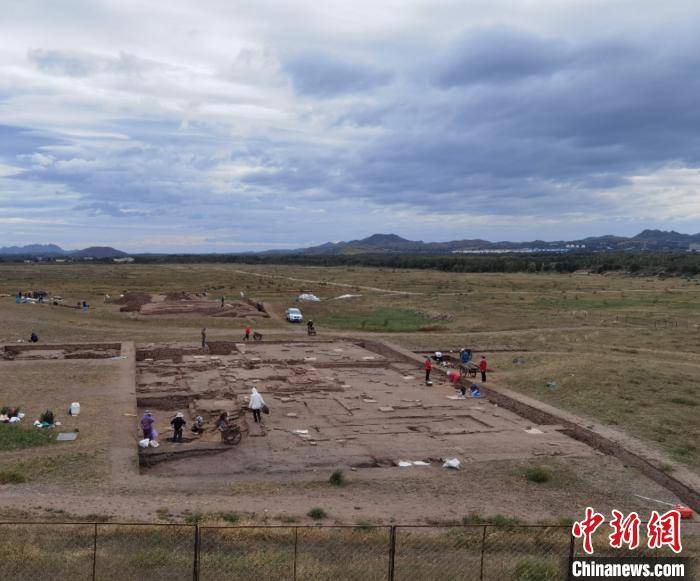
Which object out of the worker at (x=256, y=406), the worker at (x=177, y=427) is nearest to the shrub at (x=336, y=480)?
the worker at (x=177, y=427)

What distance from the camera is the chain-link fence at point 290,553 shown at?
9672mm

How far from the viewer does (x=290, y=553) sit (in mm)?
10836

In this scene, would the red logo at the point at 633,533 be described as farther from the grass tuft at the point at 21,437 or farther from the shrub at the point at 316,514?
the grass tuft at the point at 21,437

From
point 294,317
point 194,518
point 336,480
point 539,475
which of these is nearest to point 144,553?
point 194,518

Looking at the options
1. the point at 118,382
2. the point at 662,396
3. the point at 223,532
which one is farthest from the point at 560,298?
the point at 223,532

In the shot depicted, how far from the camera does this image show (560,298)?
241 feet

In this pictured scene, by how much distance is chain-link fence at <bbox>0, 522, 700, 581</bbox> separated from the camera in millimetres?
9672

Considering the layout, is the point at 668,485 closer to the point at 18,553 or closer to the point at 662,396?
the point at 662,396

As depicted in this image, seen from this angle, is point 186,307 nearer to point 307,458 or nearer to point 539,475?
point 307,458

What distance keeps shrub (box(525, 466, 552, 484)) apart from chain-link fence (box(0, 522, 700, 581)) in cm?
374

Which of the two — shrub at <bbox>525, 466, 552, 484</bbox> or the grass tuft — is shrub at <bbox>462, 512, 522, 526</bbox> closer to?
shrub at <bbox>525, 466, 552, 484</bbox>

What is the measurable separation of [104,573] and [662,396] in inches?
919

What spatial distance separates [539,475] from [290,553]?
838 cm

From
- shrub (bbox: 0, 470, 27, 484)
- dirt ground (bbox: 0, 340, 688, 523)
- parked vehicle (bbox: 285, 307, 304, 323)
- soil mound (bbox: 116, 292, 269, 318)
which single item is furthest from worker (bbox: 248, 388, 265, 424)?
soil mound (bbox: 116, 292, 269, 318)
